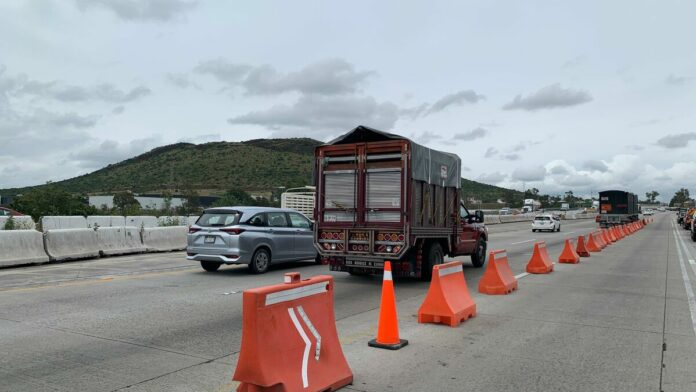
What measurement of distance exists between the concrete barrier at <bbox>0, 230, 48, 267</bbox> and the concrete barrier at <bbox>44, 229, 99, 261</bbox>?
26 centimetres

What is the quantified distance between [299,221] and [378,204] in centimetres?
380

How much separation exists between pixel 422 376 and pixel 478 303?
4379 millimetres

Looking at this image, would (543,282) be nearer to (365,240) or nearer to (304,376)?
(365,240)

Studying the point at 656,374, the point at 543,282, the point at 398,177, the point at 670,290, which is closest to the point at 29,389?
the point at 656,374

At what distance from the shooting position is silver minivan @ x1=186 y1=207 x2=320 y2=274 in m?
12.5

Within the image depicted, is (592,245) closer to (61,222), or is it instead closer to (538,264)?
(538,264)

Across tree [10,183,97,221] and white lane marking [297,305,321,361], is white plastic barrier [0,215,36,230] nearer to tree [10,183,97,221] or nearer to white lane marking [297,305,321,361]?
tree [10,183,97,221]

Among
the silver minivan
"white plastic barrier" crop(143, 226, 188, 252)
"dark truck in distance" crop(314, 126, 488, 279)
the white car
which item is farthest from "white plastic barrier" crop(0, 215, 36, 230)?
the white car

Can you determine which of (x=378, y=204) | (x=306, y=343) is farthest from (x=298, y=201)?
(x=306, y=343)

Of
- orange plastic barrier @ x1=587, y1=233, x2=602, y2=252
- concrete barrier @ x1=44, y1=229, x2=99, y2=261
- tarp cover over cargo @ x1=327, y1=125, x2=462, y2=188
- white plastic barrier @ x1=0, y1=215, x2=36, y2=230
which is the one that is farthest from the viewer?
orange plastic barrier @ x1=587, y1=233, x2=602, y2=252

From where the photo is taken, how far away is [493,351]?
6.24m

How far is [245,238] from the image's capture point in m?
12.5

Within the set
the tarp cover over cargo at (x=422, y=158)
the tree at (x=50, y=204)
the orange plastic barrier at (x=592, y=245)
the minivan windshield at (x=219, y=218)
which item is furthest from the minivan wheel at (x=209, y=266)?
the tree at (x=50, y=204)

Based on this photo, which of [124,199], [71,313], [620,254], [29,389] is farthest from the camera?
[124,199]
